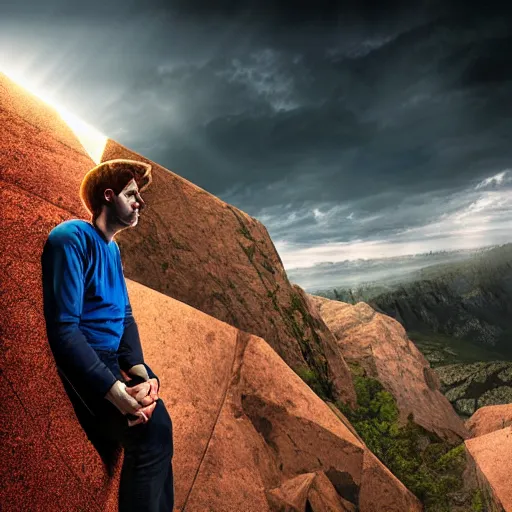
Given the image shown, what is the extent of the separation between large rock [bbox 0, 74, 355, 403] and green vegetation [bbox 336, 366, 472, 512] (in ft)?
2.86

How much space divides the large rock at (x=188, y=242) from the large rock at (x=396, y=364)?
8.63 feet

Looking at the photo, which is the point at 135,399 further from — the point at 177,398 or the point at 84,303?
the point at 177,398

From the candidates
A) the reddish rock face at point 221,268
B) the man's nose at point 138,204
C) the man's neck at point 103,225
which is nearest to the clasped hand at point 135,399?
the man's neck at point 103,225

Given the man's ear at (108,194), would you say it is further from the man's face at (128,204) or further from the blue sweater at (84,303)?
the blue sweater at (84,303)

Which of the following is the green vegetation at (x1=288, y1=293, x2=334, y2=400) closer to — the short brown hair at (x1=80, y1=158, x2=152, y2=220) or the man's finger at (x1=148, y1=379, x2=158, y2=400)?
the man's finger at (x1=148, y1=379, x2=158, y2=400)

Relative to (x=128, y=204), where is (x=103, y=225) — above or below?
below

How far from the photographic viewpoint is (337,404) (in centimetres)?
1041

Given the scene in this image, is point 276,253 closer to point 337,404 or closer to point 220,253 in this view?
point 220,253

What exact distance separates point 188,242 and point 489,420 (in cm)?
1579

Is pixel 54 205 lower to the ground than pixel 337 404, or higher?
higher

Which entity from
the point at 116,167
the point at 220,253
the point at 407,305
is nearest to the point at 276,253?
the point at 220,253

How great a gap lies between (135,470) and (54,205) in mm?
2912

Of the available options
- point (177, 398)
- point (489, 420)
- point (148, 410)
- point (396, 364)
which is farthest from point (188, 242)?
point (489, 420)

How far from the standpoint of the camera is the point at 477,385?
66.8m
